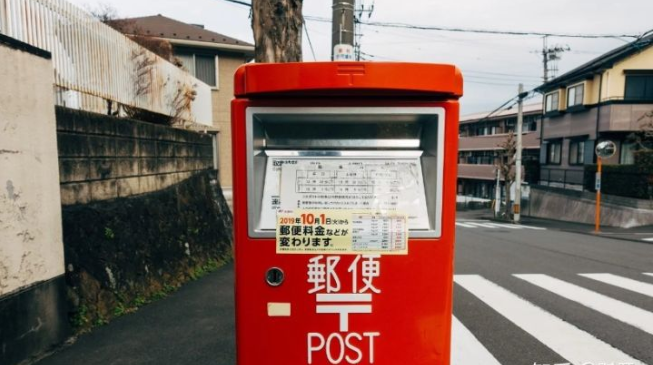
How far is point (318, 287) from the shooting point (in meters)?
2.03

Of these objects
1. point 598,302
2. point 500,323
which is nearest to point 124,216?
point 500,323

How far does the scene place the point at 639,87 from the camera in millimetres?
18828

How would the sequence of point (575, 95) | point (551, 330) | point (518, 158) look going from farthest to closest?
point (575, 95) → point (518, 158) → point (551, 330)

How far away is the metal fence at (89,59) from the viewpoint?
374cm

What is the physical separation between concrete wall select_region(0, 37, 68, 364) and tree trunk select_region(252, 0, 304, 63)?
2002mm

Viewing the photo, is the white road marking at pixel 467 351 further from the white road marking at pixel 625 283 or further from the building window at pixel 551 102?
the building window at pixel 551 102

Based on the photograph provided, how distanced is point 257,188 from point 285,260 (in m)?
0.44

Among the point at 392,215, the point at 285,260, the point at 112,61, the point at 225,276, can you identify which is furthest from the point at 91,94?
the point at 392,215

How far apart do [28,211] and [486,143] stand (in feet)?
127

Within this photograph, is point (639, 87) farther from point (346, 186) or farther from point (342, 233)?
point (342, 233)

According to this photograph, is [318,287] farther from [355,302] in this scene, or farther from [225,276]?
[225,276]

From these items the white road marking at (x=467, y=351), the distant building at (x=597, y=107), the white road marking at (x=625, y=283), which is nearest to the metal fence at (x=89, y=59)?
the white road marking at (x=467, y=351)

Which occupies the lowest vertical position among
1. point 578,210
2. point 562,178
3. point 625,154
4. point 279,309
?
point 578,210

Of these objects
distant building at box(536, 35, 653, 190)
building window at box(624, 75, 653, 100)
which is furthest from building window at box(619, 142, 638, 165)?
building window at box(624, 75, 653, 100)
